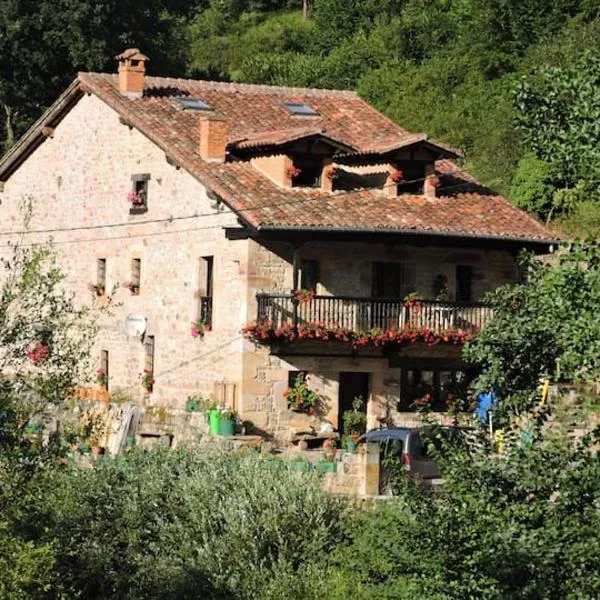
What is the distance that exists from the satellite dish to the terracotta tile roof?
12.8 feet

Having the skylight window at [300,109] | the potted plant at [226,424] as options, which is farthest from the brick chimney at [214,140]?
the potted plant at [226,424]

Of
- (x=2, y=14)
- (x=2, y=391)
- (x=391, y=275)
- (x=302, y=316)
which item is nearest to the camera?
(x=2, y=391)

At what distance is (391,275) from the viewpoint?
120ft

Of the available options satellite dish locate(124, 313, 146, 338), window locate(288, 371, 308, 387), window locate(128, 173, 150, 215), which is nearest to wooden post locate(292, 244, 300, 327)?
window locate(288, 371, 308, 387)

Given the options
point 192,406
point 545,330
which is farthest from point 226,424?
point 545,330

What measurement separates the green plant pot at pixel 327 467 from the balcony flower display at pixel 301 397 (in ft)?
22.0

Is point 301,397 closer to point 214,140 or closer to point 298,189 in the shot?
point 298,189

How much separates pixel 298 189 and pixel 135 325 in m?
5.32

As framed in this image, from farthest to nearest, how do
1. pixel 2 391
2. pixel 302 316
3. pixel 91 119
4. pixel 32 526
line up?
pixel 91 119 < pixel 302 316 < pixel 32 526 < pixel 2 391

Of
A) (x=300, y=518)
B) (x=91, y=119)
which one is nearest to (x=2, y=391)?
(x=300, y=518)

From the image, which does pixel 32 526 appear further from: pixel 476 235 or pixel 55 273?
pixel 476 235

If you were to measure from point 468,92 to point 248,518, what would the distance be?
36.7 m

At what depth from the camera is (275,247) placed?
34594mm

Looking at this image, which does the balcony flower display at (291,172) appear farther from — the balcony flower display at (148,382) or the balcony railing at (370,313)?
the balcony flower display at (148,382)
